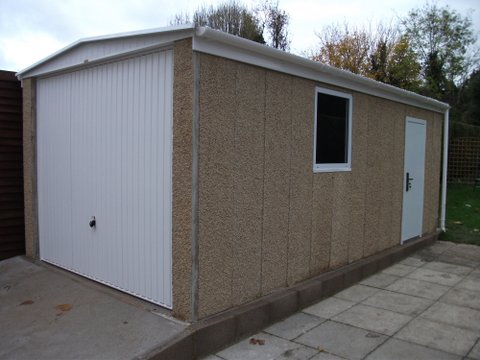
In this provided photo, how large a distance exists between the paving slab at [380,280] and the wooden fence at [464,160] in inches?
415

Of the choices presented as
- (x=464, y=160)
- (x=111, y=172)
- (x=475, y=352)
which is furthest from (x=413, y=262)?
(x=464, y=160)

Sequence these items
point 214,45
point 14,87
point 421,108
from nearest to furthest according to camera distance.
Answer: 1. point 214,45
2. point 14,87
3. point 421,108

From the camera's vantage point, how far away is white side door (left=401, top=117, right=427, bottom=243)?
7.20 meters

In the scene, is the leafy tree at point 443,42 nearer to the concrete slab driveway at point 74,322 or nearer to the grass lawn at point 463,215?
the grass lawn at point 463,215

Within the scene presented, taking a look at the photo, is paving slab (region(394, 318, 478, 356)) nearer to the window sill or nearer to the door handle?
the window sill

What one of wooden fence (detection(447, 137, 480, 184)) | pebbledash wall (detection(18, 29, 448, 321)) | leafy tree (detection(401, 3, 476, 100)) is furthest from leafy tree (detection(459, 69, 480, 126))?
pebbledash wall (detection(18, 29, 448, 321))

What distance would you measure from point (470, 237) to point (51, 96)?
24.8 ft

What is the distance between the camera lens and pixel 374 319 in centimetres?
454

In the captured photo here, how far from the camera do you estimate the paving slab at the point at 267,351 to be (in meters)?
3.67

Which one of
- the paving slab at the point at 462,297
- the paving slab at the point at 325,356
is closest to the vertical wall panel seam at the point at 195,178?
the paving slab at the point at 325,356

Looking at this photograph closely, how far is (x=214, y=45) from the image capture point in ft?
12.1

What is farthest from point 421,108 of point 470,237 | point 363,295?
point 363,295

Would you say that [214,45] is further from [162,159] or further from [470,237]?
[470,237]

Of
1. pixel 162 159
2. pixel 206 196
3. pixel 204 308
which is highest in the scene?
pixel 162 159
